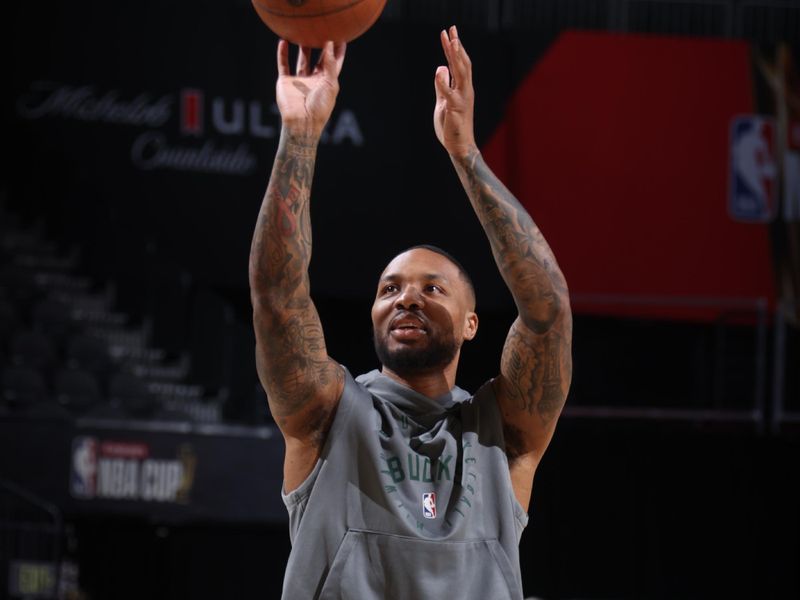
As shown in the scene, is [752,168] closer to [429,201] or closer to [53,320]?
[429,201]

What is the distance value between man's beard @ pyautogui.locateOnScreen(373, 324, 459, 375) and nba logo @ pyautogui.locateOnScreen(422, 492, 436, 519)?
Result: 0.99ft

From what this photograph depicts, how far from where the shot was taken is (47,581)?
676 centimetres

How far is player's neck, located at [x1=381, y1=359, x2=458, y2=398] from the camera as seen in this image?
9.06 ft

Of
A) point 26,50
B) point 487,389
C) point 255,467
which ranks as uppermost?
point 26,50

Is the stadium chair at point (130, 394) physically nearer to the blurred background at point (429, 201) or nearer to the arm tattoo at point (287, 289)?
the blurred background at point (429, 201)

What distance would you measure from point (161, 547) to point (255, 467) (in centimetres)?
76

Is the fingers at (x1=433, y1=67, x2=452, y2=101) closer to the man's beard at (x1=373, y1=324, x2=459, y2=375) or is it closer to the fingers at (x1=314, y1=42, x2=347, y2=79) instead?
the fingers at (x1=314, y1=42, x2=347, y2=79)

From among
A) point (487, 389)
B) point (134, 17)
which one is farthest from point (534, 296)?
point (134, 17)

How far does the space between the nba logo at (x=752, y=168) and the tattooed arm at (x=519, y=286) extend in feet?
25.6

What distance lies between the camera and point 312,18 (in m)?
2.70

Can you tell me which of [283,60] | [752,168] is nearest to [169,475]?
[283,60]

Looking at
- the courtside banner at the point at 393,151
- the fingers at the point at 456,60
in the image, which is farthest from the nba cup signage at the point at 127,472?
the fingers at the point at 456,60

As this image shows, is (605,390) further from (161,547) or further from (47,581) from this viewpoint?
(47,581)

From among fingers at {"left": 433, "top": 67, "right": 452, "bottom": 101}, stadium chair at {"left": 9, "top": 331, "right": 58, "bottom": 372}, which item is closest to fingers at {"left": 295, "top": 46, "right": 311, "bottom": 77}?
fingers at {"left": 433, "top": 67, "right": 452, "bottom": 101}
